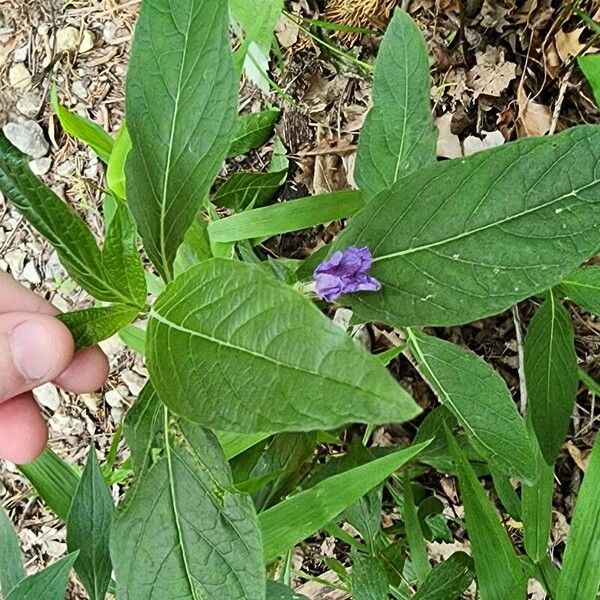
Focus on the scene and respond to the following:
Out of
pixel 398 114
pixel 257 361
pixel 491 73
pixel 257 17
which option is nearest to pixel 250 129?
pixel 257 17

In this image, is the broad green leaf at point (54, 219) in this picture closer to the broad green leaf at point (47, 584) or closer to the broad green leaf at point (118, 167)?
the broad green leaf at point (47, 584)

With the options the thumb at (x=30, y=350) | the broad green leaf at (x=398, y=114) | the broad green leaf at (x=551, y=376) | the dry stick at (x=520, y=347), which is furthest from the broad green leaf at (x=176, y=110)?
the dry stick at (x=520, y=347)

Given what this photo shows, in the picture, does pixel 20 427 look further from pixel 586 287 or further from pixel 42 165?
pixel 42 165

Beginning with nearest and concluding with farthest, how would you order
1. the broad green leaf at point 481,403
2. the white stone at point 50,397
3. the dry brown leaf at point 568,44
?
1. the broad green leaf at point 481,403
2. the dry brown leaf at point 568,44
3. the white stone at point 50,397

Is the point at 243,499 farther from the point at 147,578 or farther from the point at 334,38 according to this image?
the point at 334,38

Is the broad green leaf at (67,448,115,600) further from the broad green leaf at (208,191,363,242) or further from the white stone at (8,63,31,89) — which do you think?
the white stone at (8,63,31,89)

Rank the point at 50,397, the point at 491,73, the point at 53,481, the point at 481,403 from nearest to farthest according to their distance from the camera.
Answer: the point at 481,403
the point at 53,481
the point at 491,73
the point at 50,397

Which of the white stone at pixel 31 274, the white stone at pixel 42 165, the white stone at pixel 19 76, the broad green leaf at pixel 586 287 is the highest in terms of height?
the white stone at pixel 19 76
